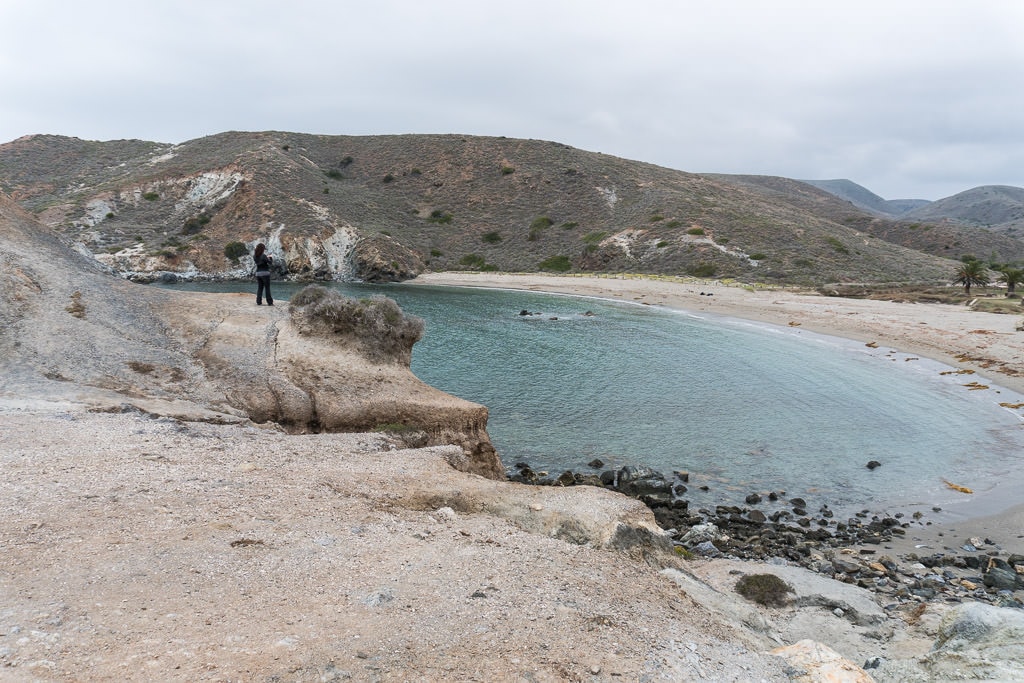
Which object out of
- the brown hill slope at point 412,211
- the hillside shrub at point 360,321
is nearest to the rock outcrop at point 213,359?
the hillside shrub at point 360,321

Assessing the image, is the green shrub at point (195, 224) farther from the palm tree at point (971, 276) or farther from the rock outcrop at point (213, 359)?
the palm tree at point (971, 276)

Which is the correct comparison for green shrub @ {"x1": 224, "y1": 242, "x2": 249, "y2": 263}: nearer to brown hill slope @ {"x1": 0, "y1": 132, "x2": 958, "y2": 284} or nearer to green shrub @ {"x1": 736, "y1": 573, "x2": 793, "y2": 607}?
brown hill slope @ {"x1": 0, "y1": 132, "x2": 958, "y2": 284}

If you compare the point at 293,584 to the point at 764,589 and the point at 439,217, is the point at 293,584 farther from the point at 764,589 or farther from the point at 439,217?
the point at 439,217

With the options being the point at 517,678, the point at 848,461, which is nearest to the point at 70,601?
the point at 517,678

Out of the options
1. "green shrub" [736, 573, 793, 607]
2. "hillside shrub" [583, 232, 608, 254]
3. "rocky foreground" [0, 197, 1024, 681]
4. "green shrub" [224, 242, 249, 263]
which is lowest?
"green shrub" [736, 573, 793, 607]

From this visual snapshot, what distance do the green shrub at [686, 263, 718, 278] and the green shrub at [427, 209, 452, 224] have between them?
131ft

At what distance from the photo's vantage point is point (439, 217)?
9369 centimetres

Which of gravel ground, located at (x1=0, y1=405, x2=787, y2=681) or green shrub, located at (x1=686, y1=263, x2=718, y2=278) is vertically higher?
green shrub, located at (x1=686, y1=263, x2=718, y2=278)

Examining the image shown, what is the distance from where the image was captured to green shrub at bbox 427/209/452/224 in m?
92.6

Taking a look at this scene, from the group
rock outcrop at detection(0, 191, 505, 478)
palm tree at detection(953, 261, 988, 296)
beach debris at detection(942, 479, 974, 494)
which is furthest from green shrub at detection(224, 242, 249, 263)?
palm tree at detection(953, 261, 988, 296)

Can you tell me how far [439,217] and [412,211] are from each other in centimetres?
450

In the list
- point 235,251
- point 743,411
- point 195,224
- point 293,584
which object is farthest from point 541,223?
point 293,584

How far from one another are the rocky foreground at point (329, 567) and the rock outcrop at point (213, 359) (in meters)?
0.08

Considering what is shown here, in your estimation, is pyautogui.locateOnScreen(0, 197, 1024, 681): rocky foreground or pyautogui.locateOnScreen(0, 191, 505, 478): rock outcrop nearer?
pyautogui.locateOnScreen(0, 197, 1024, 681): rocky foreground
